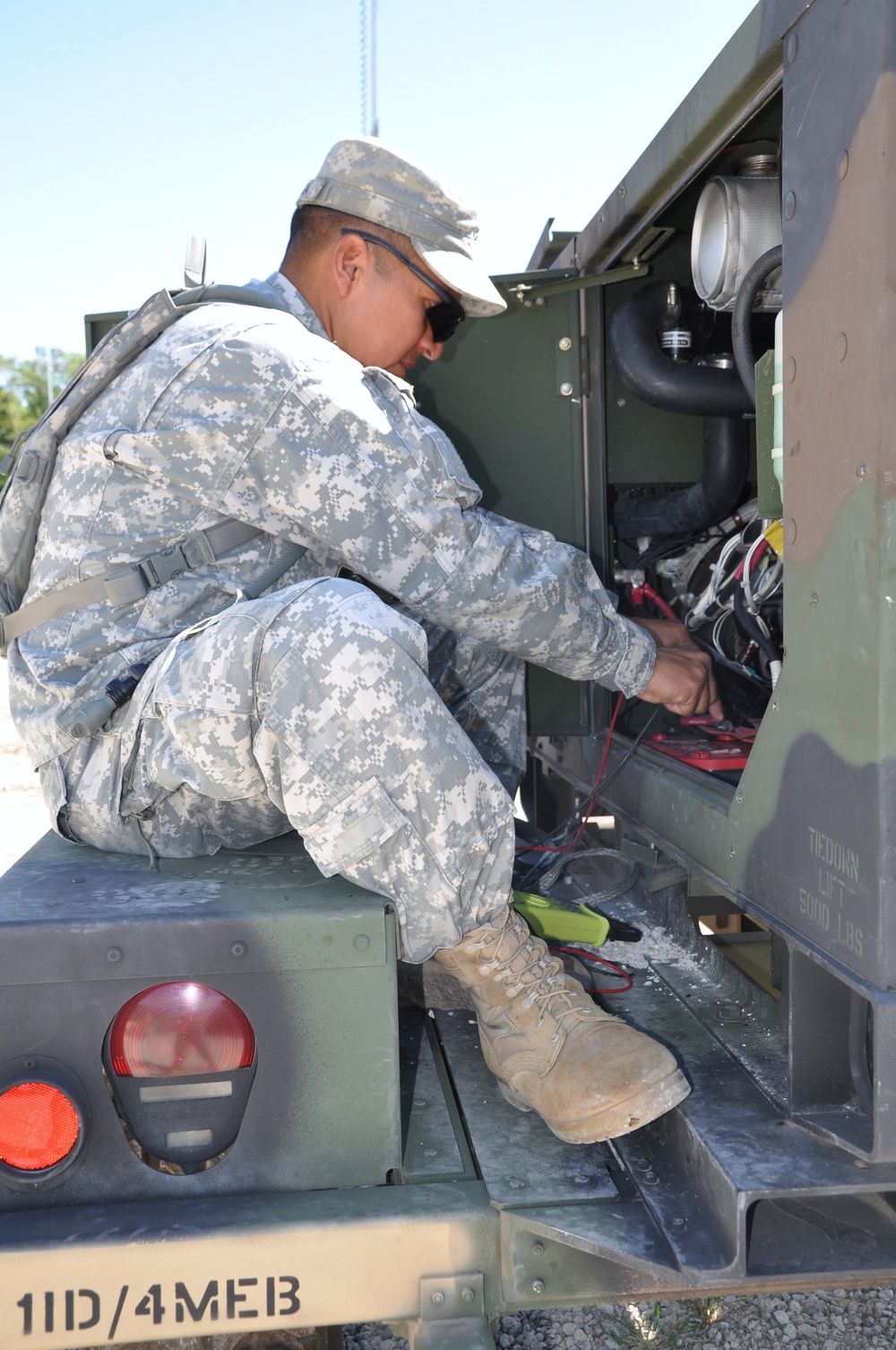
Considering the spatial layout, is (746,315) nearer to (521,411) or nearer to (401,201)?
(401,201)

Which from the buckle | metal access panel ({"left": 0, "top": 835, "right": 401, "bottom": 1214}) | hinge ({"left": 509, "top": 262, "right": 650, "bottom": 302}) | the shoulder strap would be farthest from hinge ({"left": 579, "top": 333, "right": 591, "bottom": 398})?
metal access panel ({"left": 0, "top": 835, "right": 401, "bottom": 1214})

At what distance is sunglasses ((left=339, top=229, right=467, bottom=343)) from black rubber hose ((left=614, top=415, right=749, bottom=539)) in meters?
0.67

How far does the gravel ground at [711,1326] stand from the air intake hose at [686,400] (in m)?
1.57

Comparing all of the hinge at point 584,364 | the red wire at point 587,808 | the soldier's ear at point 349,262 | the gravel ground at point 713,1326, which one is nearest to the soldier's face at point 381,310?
the soldier's ear at point 349,262

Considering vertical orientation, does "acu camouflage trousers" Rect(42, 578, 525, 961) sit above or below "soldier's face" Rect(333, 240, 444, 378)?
below

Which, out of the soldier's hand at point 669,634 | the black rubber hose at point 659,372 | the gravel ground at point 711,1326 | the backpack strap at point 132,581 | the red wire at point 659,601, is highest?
the black rubber hose at point 659,372

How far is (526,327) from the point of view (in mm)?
2654

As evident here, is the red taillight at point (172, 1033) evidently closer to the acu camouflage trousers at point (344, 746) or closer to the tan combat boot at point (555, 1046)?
the acu camouflage trousers at point (344, 746)

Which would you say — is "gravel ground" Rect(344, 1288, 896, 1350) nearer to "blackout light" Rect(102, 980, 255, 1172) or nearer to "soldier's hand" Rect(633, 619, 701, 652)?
"blackout light" Rect(102, 980, 255, 1172)

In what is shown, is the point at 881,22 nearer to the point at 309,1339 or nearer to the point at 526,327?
the point at 526,327

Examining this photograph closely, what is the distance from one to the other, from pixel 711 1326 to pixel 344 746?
122 cm

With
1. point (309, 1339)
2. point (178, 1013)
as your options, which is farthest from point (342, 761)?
point (309, 1339)

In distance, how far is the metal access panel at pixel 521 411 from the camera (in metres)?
2.66

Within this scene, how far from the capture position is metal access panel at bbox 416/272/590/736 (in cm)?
266
